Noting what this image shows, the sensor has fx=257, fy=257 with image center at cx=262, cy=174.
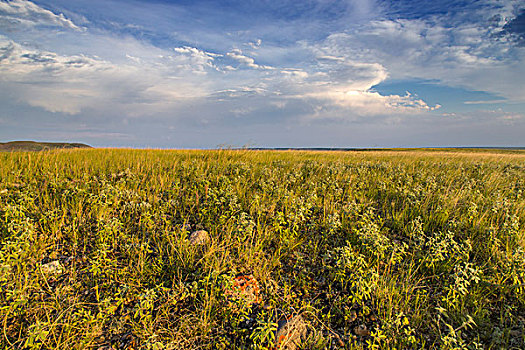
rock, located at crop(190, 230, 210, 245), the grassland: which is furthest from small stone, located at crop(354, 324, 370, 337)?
rock, located at crop(190, 230, 210, 245)

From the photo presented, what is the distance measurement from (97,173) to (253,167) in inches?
191

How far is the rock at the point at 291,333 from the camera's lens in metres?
3.09

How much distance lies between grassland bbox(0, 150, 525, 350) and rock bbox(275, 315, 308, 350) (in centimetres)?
11

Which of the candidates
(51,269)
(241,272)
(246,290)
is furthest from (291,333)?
(51,269)

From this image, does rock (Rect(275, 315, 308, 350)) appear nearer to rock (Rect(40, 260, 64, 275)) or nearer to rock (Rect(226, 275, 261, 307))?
rock (Rect(226, 275, 261, 307))

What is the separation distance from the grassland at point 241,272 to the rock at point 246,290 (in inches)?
3.7

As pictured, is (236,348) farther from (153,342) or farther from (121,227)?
(121,227)

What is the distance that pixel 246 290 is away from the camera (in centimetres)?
374

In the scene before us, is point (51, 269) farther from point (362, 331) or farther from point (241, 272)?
point (362, 331)

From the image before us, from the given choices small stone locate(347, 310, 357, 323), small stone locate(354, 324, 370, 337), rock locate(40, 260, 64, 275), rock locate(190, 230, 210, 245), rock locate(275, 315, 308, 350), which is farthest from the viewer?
rock locate(190, 230, 210, 245)

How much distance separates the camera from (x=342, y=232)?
16.6 ft

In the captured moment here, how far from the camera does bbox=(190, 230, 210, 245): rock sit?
175 inches

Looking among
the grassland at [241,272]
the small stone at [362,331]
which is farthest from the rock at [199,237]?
the small stone at [362,331]

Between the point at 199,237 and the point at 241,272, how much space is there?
1023 mm
